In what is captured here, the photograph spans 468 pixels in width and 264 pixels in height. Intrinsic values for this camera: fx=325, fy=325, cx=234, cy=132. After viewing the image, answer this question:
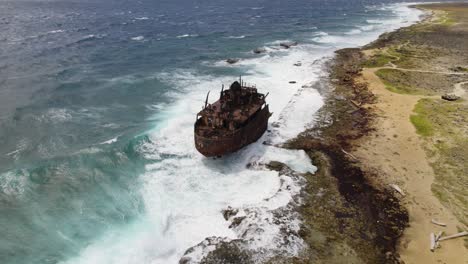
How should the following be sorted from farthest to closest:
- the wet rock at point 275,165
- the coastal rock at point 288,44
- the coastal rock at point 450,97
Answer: the coastal rock at point 288,44, the coastal rock at point 450,97, the wet rock at point 275,165

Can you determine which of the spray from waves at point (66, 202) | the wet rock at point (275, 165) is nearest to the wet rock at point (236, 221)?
the wet rock at point (275, 165)

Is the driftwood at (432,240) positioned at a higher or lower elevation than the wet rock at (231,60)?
lower

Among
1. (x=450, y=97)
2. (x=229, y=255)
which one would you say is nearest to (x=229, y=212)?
(x=229, y=255)

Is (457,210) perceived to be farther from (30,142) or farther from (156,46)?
(156,46)

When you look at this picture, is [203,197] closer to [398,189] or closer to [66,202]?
[66,202]

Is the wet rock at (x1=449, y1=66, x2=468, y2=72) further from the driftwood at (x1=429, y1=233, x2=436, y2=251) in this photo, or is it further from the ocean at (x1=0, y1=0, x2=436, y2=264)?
the driftwood at (x1=429, y1=233, x2=436, y2=251)

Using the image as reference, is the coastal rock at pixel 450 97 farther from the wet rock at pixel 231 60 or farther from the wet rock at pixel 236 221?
the wet rock at pixel 231 60

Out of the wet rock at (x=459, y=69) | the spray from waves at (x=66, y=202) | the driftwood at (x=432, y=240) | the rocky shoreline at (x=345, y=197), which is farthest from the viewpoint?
the wet rock at (x=459, y=69)
